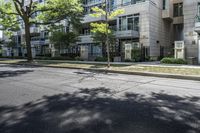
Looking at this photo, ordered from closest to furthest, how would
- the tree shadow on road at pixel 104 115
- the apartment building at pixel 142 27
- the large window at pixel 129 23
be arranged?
1. the tree shadow on road at pixel 104 115
2. the apartment building at pixel 142 27
3. the large window at pixel 129 23

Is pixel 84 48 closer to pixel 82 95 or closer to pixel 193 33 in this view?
pixel 193 33

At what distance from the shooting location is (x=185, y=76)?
34.4ft

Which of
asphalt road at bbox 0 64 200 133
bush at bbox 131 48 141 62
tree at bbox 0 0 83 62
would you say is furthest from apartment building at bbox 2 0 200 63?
asphalt road at bbox 0 64 200 133

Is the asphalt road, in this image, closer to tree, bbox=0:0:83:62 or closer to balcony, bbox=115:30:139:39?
tree, bbox=0:0:83:62

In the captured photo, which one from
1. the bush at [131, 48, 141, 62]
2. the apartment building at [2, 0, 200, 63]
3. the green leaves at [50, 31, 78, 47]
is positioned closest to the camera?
the bush at [131, 48, 141, 62]

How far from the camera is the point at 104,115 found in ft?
15.3

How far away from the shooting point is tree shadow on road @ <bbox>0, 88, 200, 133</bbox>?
3.92m

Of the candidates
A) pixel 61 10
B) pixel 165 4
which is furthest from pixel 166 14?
pixel 61 10

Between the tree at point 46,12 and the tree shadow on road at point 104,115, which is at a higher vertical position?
the tree at point 46,12

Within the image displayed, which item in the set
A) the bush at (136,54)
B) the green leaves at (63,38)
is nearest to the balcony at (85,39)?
the green leaves at (63,38)

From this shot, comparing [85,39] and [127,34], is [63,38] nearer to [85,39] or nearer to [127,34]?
[85,39]

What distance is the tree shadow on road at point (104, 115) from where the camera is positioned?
392 cm

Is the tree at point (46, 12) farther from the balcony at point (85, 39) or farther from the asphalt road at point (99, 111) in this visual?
the asphalt road at point (99, 111)

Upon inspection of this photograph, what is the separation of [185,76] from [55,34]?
23613 mm
